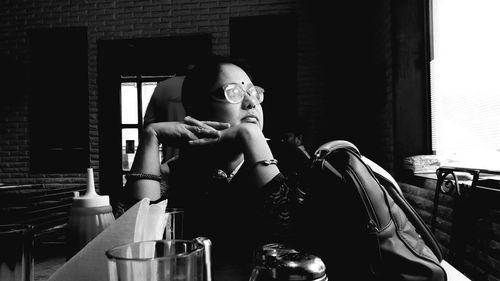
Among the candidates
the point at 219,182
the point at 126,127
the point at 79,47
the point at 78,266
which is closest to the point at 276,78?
the point at 126,127

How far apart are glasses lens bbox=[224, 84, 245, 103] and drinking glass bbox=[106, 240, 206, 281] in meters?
0.77

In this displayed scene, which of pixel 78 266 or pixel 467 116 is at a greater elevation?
pixel 467 116

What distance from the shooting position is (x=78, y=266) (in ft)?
2.07

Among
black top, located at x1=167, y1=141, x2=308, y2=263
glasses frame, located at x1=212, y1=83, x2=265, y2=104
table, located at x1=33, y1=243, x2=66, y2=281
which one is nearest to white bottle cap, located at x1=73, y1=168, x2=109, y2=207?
black top, located at x1=167, y1=141, x2=308, y2=263

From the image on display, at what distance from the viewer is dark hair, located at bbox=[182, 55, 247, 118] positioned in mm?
1287

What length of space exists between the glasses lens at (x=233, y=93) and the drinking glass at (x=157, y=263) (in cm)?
77

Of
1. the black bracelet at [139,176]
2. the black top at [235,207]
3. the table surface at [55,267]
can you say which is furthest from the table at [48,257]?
the black top at [235,207]

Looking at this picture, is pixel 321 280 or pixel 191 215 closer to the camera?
pixel 321 280

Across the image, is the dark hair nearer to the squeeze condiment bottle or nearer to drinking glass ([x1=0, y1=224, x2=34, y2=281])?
the squeeze condiment bottle

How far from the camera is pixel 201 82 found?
131cm

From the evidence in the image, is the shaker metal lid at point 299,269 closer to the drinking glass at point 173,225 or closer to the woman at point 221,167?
the drinking glass at point 173,225

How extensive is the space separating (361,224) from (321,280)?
22.3 inches

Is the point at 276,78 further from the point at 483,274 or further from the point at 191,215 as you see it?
the point at 191,215

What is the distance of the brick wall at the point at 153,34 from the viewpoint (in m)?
4.71
